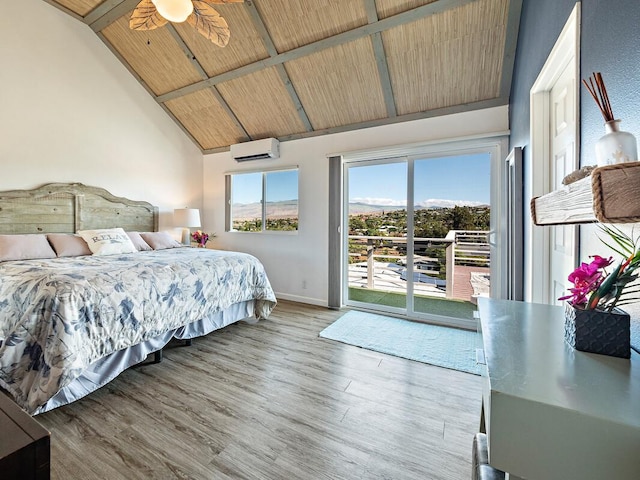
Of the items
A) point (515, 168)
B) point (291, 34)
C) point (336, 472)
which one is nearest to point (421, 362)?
point (336, 472)

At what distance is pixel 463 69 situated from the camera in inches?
114

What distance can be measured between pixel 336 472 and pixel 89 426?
1428mm

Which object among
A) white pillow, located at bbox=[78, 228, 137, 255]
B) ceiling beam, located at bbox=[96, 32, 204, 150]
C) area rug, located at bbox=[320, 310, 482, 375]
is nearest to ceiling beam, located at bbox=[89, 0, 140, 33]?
ceiling beam, located at bbox=[96, 32, 204, 150]

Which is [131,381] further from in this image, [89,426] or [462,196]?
[462,196]

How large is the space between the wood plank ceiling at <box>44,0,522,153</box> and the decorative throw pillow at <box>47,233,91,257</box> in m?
2.47

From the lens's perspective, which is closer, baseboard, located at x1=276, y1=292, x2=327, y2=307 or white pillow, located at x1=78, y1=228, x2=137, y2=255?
white pillow, located at x1=78, y1=228, x2=137, y2=255

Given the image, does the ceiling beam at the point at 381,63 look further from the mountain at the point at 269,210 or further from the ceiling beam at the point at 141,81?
the ceiling beam at the point at 141,81

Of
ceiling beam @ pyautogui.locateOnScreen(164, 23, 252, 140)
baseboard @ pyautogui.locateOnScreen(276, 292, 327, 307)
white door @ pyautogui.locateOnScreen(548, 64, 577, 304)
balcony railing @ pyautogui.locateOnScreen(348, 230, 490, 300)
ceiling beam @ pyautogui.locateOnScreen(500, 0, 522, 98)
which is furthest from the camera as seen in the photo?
baseboard @ pyautogui.locateOnScreen(276, 292, 327, 307)

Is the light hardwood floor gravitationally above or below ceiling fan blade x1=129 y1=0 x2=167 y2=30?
below

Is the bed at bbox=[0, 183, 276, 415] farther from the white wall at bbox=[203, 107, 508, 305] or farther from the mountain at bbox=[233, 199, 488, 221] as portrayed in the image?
the mountain at bbox=[233, 199, 488, 221]

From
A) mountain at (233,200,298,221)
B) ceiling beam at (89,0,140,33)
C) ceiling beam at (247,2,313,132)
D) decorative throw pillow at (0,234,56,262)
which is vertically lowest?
decorative throw pillow at (0,234,56,262)

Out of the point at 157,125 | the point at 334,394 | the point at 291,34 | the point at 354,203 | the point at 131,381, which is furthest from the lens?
the point at 157,125

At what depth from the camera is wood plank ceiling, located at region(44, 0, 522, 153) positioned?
2693 mm

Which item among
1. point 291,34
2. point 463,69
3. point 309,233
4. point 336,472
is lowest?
point 336,472
